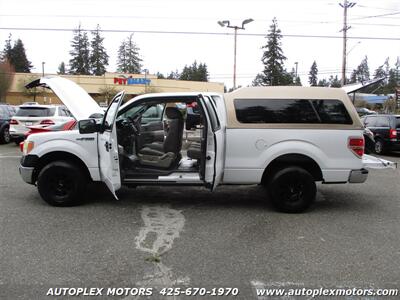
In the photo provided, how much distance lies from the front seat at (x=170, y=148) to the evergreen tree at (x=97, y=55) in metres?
101

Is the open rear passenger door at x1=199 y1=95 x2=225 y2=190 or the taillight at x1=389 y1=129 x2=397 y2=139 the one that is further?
the taillight at x1=389 y1=129 x2=397 y2=139

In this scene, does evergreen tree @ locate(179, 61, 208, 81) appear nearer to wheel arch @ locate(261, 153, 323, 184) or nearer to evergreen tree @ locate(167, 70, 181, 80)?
evergreen tree @ locate(167, 70, 181, 80)

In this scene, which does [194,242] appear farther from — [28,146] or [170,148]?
[28,146]

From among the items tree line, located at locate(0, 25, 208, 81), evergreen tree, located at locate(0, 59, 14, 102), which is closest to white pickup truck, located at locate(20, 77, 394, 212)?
evergreen tree, located at locate(0, 59, 14, 102)

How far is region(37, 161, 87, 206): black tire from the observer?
22.4 feet

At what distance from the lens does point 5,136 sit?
679 inches

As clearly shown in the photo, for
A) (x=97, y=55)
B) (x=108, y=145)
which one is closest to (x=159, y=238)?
(x=108, y=145)

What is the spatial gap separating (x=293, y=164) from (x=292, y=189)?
0.40 m

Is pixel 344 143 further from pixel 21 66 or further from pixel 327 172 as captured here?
pixel 21 66

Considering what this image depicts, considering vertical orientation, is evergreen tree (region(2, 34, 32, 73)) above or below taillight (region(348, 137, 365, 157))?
above

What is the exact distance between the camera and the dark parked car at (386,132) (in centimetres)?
1521

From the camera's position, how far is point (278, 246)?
5242 mm

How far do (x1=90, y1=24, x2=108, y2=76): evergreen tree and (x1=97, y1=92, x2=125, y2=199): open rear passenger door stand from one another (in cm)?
10079

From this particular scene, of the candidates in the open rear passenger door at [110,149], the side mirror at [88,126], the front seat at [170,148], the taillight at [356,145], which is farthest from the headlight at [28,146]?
the taillight at [356,145]
